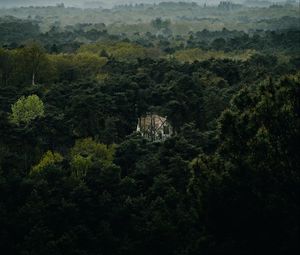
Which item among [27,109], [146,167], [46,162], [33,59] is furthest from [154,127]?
[33,59]

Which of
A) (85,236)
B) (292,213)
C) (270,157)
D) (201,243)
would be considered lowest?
(85,236)

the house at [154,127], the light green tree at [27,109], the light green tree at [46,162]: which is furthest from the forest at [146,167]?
the house at [154,127]

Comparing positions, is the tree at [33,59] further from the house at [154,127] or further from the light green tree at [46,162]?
the light green tree at [46,162]

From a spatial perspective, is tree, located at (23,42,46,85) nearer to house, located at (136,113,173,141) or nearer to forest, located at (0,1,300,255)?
forest, located at (0,1,300,255)

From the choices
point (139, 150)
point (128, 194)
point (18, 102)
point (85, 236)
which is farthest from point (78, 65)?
point (85, 236)

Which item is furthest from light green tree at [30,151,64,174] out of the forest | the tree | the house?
the tree

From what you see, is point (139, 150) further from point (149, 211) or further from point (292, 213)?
point (292, 213)
